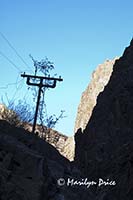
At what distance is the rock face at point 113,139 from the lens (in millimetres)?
27978

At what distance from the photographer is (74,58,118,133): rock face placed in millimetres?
76875

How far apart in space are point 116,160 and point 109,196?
23.9 ft

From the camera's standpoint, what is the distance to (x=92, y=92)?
8244 centimetres

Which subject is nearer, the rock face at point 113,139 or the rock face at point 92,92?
the rock face at point 113,139

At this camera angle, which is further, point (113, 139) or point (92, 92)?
point (92, 92)

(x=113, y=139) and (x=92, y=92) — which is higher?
(x=92, y=92)

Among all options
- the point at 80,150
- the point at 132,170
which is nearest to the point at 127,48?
the point at 80,150

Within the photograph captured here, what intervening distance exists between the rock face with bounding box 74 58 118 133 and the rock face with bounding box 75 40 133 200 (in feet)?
78.9

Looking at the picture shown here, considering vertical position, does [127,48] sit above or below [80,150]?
above

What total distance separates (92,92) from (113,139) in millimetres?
41185

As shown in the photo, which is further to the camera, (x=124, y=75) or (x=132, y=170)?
(x=124, y=75)

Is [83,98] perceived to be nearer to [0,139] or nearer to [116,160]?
[116,160]

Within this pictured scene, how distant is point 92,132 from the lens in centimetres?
4772

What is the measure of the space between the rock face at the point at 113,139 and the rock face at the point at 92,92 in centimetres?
2406
